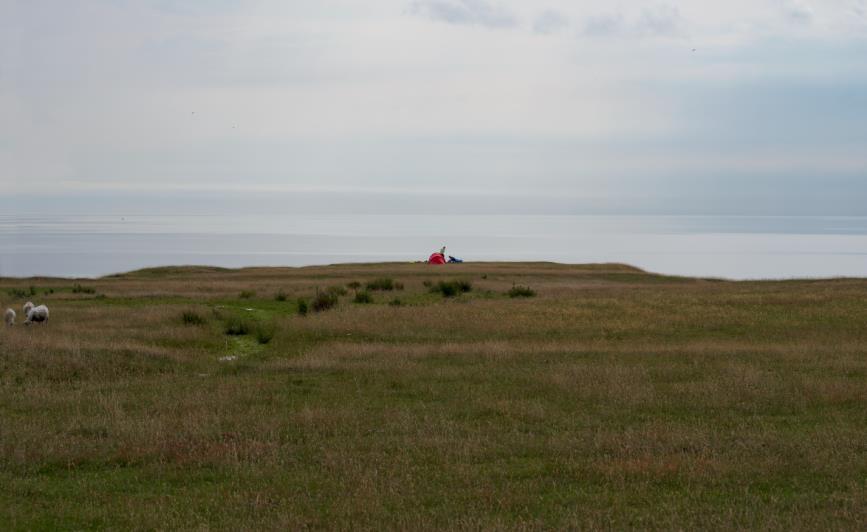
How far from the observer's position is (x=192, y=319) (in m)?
27.0

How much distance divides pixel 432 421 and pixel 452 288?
25865mm

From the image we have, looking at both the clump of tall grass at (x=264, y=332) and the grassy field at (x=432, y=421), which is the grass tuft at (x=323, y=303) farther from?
the clump of tall grass at (x=264, y=332)

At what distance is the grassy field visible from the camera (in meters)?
9.27

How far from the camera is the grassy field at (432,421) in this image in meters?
9.27

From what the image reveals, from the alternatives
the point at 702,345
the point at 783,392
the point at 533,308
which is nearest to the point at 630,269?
the point at 533,308

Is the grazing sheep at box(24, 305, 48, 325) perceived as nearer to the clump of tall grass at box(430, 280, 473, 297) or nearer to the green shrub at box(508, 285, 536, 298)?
the clump of tall grass at box(430, 280, 473, 297)

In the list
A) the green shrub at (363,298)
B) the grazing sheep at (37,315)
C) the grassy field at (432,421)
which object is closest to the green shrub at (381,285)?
the green shrub at (363,298)

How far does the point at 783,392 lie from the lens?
1560 cm

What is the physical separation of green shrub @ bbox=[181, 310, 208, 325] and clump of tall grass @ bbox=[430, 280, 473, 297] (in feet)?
46.5

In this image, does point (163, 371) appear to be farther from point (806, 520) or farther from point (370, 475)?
point (806, 520)

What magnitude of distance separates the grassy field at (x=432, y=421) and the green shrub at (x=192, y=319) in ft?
0.29

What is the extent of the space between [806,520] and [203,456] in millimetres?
7244

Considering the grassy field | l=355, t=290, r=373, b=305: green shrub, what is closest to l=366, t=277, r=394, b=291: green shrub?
l=355, t=290, r=373, b=305: green shrub

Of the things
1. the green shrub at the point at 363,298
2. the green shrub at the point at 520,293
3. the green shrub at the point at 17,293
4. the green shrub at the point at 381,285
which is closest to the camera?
the green shrub at the point at 363,298
